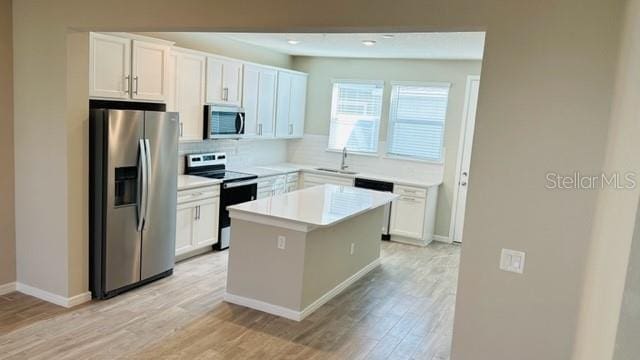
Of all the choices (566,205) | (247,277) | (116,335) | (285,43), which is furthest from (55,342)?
(285,43)

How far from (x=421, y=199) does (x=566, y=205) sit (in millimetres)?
4301

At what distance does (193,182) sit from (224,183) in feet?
1.37

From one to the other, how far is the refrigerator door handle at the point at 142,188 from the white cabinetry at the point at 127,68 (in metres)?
0.58

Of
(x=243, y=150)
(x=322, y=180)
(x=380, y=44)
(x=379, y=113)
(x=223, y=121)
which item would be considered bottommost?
(x=322, y=180)

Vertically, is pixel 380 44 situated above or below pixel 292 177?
above

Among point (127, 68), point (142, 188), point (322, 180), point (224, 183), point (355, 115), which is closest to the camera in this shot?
point (142, 188)

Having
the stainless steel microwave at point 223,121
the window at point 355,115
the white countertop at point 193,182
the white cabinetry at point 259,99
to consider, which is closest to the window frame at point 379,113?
the window at point 355,115

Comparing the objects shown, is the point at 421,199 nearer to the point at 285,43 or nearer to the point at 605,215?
the point at 285,43

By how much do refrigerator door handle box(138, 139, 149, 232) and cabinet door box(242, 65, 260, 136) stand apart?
7.56 feet

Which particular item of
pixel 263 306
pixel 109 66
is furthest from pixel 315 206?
pixel 109 66

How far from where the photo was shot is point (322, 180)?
7.24m

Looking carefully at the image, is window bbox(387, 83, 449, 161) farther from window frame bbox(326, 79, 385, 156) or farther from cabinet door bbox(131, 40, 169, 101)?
cabinet door bbox(131, 40, 169, 101)

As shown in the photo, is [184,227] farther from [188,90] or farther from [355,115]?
[355,115]

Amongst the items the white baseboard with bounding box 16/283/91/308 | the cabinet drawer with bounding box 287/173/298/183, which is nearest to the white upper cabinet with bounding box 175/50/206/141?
the cabinet drawer with bounding box 287/173/298/183
